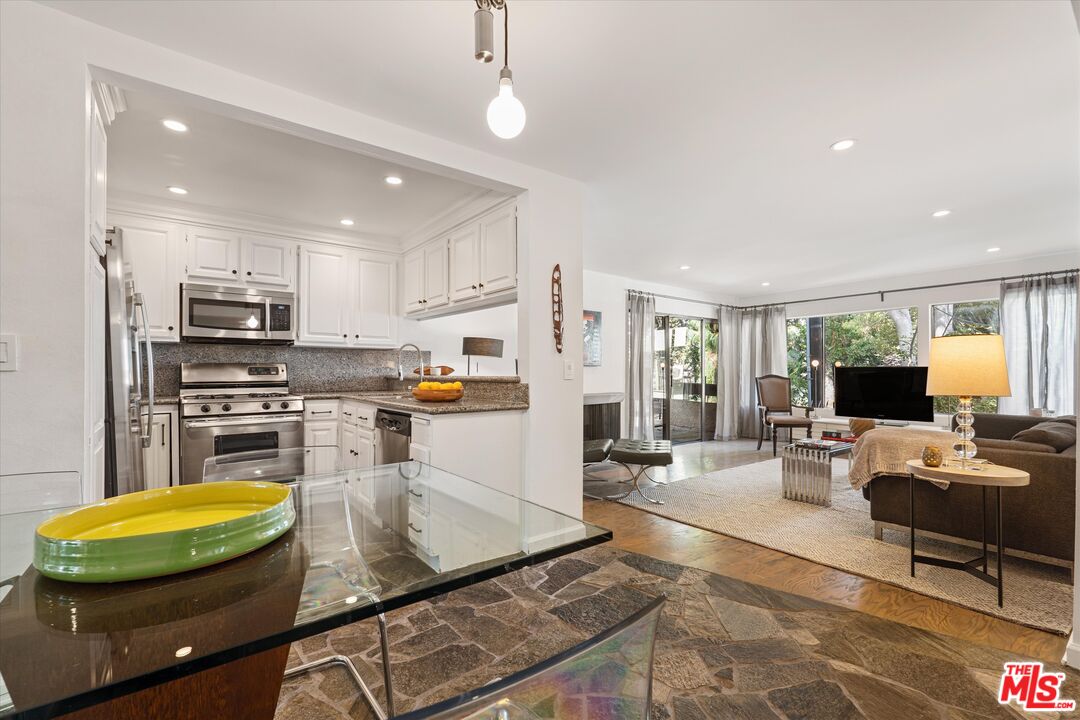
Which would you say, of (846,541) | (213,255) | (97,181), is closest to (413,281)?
(213,255)

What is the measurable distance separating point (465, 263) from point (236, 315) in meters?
2.02

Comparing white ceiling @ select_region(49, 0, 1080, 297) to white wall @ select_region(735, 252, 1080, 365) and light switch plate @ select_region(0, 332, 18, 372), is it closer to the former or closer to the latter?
light switch plate @ select_region(0, 332, 18, 372)

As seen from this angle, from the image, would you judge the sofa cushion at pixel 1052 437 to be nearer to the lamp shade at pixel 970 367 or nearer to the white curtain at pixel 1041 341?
the lamp shade at pixel 970 367

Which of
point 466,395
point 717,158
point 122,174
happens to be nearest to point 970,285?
point 717,158

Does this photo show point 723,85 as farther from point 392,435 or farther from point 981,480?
point 392,435

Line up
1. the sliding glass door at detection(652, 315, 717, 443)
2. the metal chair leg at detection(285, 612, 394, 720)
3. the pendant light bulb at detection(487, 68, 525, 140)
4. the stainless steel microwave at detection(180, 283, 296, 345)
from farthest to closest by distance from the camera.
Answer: the sliding glass door at detection(652, 315, 717, 443) → the stainless steel microwave at detection(180, 283, 296, 345) → the metal chair leg at detection(285, 612, 394, 720) → the pendant light bulb at detection(487, 68, 525, 140)

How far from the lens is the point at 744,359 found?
8109 millimetres

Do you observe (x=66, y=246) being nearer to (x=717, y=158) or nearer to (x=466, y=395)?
(x=466, y=395)

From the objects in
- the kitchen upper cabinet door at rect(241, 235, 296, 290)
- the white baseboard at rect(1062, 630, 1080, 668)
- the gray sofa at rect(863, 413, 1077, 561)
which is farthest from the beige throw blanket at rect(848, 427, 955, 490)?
the kitchen upper cabinet door at rect(241, 235, 296, 290)

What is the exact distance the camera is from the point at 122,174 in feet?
10.6

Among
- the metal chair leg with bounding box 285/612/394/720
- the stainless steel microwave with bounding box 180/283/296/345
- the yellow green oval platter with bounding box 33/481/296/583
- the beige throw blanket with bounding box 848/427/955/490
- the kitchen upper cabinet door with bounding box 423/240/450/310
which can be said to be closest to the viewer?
the yellow green oval platter with bounding box 33/481/296/583

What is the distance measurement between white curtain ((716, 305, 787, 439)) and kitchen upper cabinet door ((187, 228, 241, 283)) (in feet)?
22.7

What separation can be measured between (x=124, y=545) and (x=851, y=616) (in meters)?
2.76

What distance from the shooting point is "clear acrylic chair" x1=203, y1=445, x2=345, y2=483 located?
7.25ft
